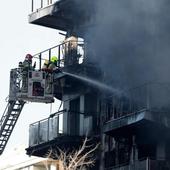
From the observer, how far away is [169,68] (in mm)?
44375

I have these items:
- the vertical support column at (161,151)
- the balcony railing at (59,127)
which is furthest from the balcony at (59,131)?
the vertical support column at (161,151)

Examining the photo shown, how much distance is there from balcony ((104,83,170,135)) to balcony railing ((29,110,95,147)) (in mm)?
3531

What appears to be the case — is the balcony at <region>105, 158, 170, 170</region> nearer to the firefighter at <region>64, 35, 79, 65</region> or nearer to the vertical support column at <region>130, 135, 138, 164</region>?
the vertical support column at <region>130, 135, 138, 164</region>

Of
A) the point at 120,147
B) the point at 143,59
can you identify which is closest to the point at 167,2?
Result: the point at 143,59

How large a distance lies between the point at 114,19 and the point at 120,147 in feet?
15.3

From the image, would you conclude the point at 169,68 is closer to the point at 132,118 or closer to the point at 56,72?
the point at 132,118

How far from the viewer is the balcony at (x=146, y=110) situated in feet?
138

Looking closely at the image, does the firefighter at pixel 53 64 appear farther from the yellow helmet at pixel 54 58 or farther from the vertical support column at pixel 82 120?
the vertical support column at pixel 82 120

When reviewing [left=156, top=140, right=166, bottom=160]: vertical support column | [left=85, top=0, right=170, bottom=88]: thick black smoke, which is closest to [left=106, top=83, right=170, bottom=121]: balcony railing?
[left=85, top=0, right=170, bottom=88]: thick black smoke

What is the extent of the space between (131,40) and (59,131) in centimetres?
432

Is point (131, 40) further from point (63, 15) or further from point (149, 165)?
point (149, 165)

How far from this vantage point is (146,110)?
42.0 metres

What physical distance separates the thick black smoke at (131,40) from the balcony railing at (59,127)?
2.22 meters

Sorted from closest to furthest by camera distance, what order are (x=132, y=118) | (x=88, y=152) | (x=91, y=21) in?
1. (x=132, y=118)
2. (x=88, y=152)
3. (x=91, y=21)
